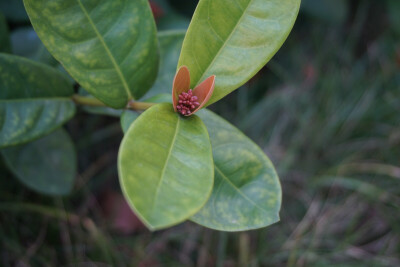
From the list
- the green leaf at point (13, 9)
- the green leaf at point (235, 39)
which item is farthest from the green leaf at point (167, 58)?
the green leaf at point (13, 9)

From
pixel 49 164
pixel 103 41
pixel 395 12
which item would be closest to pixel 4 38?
pixel 103 41

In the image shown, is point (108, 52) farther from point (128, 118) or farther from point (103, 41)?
point (128, 118)

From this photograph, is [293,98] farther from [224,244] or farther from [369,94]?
[224,244]

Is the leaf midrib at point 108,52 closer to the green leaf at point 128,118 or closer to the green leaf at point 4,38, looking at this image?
the green leaf at point 128,118

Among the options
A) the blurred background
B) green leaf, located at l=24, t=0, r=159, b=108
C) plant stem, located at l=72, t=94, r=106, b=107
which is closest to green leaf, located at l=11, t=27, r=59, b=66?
the blurred background

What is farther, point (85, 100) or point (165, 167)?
point (85, 100)
